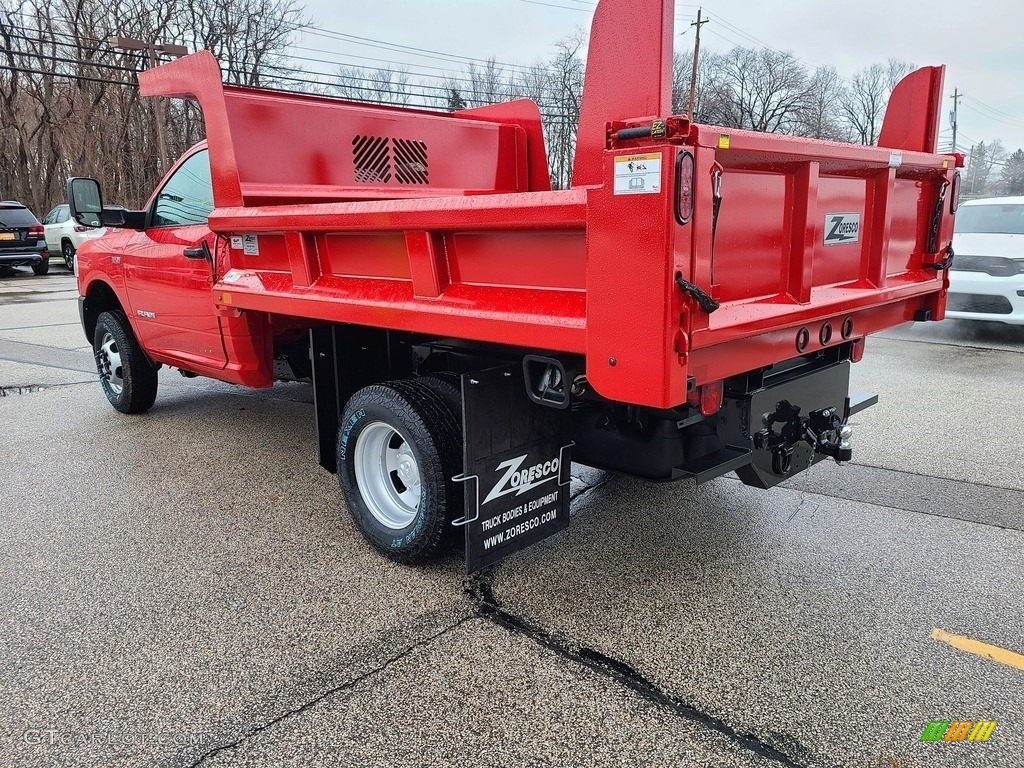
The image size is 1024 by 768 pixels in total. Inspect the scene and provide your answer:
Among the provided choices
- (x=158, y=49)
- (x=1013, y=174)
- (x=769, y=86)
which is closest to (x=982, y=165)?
(x=1013, y=174)

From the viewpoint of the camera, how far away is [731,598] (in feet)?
10.4

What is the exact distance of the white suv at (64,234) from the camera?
827 inches

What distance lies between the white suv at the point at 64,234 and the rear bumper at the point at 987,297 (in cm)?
2071

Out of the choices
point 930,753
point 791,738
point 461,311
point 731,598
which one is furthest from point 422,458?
point 930,753

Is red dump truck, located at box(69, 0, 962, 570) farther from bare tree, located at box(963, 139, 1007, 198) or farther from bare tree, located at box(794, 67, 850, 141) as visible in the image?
bare tree, located at box(963, 139, 1007, 198)

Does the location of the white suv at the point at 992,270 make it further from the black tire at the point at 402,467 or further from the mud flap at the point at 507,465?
the black tire at the point at 402,467

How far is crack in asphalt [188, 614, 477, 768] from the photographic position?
2.29 metres

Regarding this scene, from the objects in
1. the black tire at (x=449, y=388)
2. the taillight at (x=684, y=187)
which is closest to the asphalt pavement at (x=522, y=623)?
the black tire at (x=449, y=388)

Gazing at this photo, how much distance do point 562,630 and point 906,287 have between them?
7.15 ft

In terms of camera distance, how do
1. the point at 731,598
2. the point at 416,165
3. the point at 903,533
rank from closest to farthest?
1. the point at 731,598
2. the point at 903,533
3. the point at 416,165

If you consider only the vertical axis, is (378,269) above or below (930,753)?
above

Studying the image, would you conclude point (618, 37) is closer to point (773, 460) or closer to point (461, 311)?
point (461, 311)

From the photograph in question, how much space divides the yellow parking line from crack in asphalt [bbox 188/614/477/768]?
5.87 ft

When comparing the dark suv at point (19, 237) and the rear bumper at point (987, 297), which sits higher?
the dark suv at point (19, 237)
